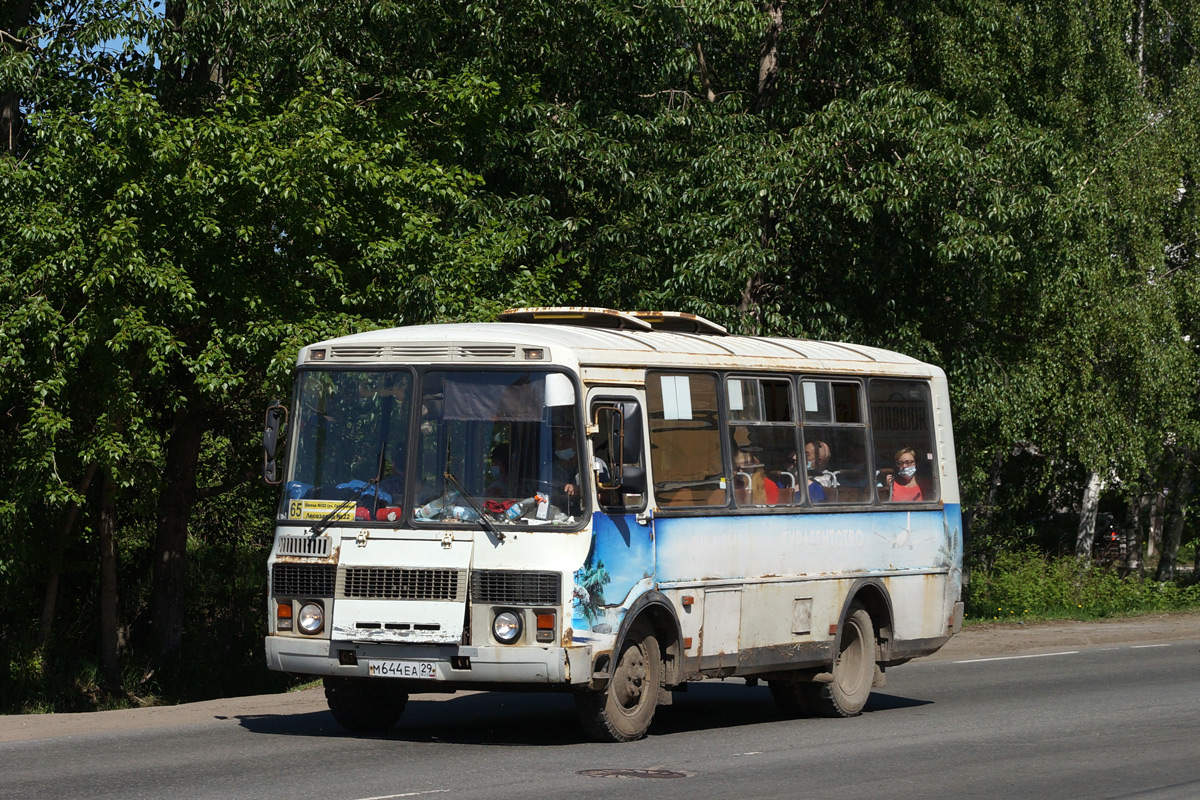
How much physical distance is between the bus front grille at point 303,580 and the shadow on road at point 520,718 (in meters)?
1.31

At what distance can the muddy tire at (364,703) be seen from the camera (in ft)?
37.9

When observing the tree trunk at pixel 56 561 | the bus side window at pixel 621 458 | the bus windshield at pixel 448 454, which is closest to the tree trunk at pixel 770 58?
the tree trunk at pixel 56 561

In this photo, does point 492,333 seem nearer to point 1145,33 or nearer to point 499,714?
point 499,714

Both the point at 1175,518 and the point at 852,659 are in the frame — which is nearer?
the point at 852,659

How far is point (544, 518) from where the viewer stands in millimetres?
10547

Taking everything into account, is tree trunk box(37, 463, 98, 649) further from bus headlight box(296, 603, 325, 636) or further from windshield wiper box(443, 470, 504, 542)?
windshield wiper box(443, 470, 504, 542)

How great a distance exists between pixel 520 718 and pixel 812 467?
128 inches

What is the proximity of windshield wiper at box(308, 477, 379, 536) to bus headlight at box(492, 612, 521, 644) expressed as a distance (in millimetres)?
1301

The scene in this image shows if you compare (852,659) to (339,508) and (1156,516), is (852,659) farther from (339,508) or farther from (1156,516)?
(1156,516)

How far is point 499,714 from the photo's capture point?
13.2 meters

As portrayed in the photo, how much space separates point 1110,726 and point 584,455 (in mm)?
5259

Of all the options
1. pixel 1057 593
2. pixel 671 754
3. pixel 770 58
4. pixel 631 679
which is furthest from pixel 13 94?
pixel 1057 593

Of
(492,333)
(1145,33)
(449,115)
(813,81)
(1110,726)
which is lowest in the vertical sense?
(1110,726)

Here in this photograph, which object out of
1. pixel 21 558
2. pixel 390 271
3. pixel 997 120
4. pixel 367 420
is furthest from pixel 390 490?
pixel 997 120
